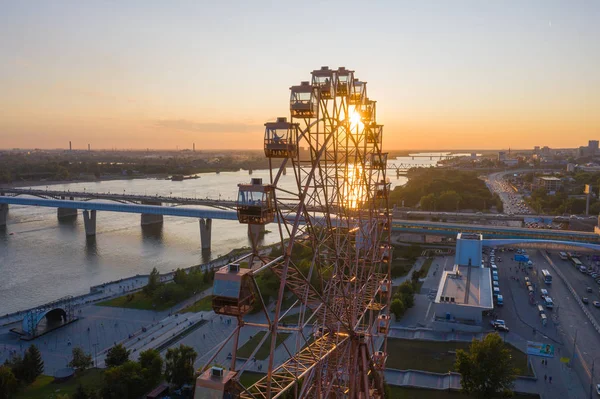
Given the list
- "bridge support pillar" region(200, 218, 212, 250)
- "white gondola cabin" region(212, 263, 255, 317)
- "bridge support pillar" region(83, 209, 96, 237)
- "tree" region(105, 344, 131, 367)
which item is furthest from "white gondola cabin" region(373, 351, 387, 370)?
"bridge support pillar" region(83, 209, 96, 237)

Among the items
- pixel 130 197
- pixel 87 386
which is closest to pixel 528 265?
pixel 87 386

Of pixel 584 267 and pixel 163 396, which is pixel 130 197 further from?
pixel 584 267

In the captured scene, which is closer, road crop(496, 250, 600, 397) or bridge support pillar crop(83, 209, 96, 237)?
road crop(496, 250, 600, 397)

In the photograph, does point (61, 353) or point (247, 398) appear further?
point (61, 353)

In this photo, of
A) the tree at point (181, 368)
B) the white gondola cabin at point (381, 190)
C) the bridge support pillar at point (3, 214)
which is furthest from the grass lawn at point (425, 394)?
the bridge support pillar at point (3, 214)

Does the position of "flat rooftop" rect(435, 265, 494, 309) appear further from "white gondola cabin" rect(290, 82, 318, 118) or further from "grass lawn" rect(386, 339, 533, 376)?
"white gondola cabin" rect(290, 82, 318, 118)

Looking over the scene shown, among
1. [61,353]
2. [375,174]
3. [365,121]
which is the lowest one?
[61,353]

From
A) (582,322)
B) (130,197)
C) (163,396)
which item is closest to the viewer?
(163,396)
